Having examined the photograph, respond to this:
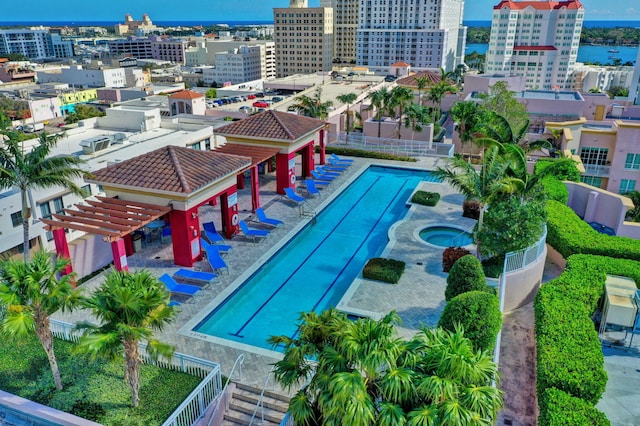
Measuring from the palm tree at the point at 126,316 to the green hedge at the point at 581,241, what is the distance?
15.0m

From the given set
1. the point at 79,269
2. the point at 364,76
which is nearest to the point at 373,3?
the point at 364,76

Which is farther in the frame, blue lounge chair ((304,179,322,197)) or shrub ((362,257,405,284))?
blue lounge chair ((304,179,322,197))

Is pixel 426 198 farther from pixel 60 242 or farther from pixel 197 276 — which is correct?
pixel 60 242

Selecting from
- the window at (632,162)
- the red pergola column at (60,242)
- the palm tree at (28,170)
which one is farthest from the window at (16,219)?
the window at (632,162)

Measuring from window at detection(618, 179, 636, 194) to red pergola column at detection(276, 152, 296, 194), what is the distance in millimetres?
18519

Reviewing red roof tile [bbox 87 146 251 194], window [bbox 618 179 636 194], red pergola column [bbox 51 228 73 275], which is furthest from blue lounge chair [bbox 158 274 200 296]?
window [bbox 618 179 636 194]

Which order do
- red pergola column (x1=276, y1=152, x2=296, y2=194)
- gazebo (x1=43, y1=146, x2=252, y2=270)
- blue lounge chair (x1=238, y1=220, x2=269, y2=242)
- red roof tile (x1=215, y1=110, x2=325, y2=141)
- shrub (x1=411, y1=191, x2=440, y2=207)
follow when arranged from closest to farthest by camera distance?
1. gazebo (x1=43, y1=146, x2=252, y2=270)
2. blue lounge chair (x1=238, y1=220, x2=269, y2=242)
3. shrub (x1=411, y1=191, x2=440, y2=207)
4. red roof tile (x1=215, y1=110, x2=325, y2=141)
5. red pergola column (x1=276, y1=152, x2=296, y2=194)

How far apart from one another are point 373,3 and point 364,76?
2139 inches

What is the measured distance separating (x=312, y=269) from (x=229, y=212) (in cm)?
445

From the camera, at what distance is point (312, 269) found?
1853 cm

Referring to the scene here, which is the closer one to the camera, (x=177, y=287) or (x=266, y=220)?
(x=177, y=287)

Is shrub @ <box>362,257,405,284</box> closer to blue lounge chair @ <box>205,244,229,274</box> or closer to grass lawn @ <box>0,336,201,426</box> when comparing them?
blue lounge chair @ <box>205,244,229,274</box>

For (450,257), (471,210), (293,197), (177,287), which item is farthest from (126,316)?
(471,210)

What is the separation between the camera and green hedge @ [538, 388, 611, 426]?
10.1 m
